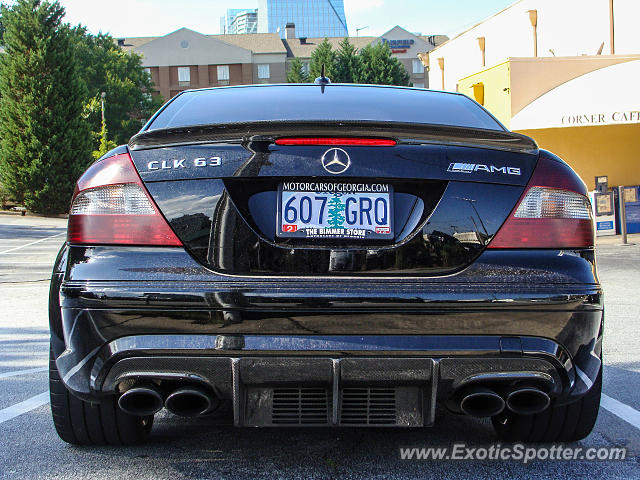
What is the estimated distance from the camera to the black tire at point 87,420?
2850mm

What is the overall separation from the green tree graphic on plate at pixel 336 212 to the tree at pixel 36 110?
A: 122 feet

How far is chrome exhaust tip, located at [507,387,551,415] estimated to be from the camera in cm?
248

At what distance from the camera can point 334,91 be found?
3635 millimetres

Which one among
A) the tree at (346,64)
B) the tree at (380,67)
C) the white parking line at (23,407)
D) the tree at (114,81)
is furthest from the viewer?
the tree at (346,64)

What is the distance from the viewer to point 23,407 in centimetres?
381

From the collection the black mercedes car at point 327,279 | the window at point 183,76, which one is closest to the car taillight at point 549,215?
the black mercedes car at point 327,279

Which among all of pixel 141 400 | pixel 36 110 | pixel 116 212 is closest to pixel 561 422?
pixel 141 400

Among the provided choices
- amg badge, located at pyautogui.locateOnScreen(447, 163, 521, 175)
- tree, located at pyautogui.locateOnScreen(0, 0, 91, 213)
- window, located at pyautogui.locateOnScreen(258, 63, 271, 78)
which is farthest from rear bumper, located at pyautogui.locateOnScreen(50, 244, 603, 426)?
window, located at pyautogui.locateOnScreen(258, 63, 271, 78)

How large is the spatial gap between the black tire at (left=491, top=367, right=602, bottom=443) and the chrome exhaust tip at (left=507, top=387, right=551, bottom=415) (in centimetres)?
38

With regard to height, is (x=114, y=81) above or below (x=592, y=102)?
above

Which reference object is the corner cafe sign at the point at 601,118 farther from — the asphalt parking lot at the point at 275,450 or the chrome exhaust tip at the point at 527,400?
the chrome exhaust tip at the point at 527,400

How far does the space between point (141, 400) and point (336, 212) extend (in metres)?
0.93

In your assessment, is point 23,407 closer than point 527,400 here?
No

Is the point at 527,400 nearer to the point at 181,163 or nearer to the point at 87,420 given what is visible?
the point at 181,163
